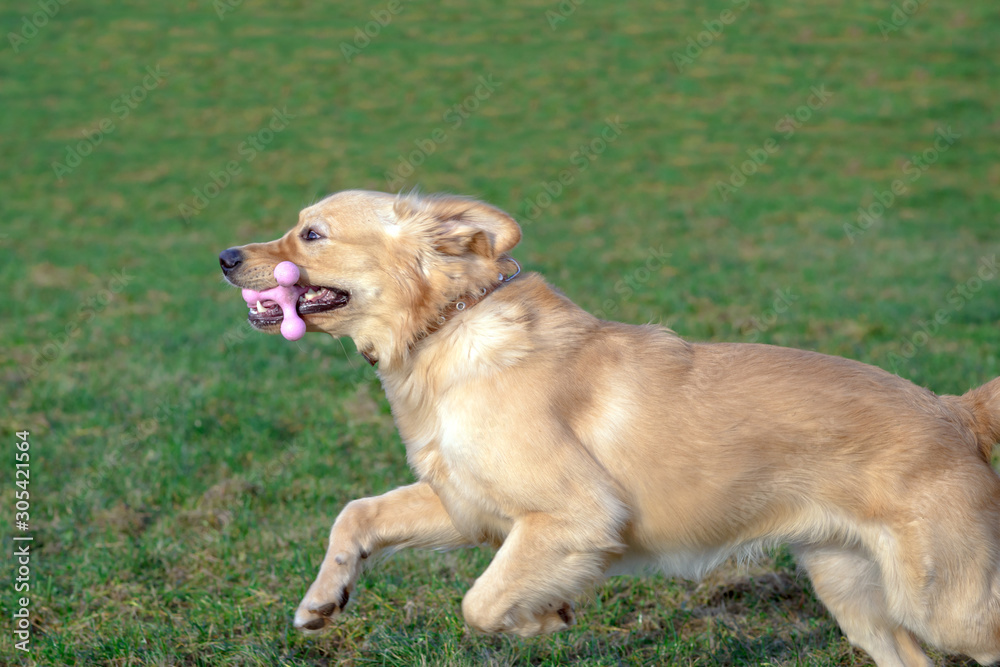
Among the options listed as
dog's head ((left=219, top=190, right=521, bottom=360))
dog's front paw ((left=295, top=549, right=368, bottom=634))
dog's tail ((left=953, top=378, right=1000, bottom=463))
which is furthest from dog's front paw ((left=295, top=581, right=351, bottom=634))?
dog's tail ((left=953, top=378, right=1000, bottom=463))

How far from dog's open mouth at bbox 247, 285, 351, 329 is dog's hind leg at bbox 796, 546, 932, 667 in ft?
6.43

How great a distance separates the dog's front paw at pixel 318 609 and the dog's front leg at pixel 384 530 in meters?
0.05

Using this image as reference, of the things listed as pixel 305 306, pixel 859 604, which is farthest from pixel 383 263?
pixel 859 604

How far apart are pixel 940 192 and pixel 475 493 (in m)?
14.9

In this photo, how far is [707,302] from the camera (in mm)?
8914

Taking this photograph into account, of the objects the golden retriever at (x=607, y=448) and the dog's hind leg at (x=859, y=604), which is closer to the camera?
the golden retriever at (x=607, y=448)

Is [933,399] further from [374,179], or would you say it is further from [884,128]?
[884,128]

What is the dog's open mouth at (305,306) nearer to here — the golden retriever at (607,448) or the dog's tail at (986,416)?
the golden retriever at (607,448)

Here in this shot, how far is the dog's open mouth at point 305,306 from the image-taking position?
3.67 m

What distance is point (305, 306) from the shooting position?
368cm

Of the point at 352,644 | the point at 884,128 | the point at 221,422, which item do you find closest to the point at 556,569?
the point at 352,644

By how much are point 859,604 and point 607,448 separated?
1.18m

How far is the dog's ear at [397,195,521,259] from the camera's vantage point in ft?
11.7

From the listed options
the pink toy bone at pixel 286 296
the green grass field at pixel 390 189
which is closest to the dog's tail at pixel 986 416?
the green grass field at pixel 390 189
